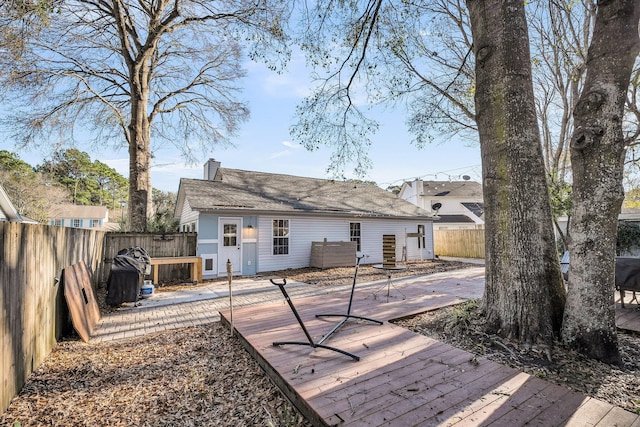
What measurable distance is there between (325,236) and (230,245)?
156 inches

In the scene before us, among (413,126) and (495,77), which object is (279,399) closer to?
(495,77)

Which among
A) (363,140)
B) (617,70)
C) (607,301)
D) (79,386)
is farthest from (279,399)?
(363,140)

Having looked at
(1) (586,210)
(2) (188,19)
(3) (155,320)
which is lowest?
(3) (155,320)

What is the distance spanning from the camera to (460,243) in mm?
16906

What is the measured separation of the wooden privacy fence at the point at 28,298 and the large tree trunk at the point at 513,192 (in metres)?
4.74

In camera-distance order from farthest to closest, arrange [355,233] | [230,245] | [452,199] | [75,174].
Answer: [75,174] < [452,199] < [355,233] < [230,245]

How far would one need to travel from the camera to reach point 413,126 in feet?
33.7

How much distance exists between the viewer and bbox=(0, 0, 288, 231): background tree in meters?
9.40

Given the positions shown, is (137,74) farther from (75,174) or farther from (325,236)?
(75,174)

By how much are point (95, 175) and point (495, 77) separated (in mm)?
48589

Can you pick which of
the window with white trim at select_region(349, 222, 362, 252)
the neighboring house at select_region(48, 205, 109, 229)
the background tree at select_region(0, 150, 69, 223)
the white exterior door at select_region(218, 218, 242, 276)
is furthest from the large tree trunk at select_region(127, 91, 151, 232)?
the neighboring house at select_region(48, 205, 109, 229)

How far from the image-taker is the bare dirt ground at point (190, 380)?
229cm

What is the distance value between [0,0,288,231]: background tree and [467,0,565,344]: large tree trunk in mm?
4723

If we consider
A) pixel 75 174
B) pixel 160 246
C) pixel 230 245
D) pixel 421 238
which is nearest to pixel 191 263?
pixel 160 246
